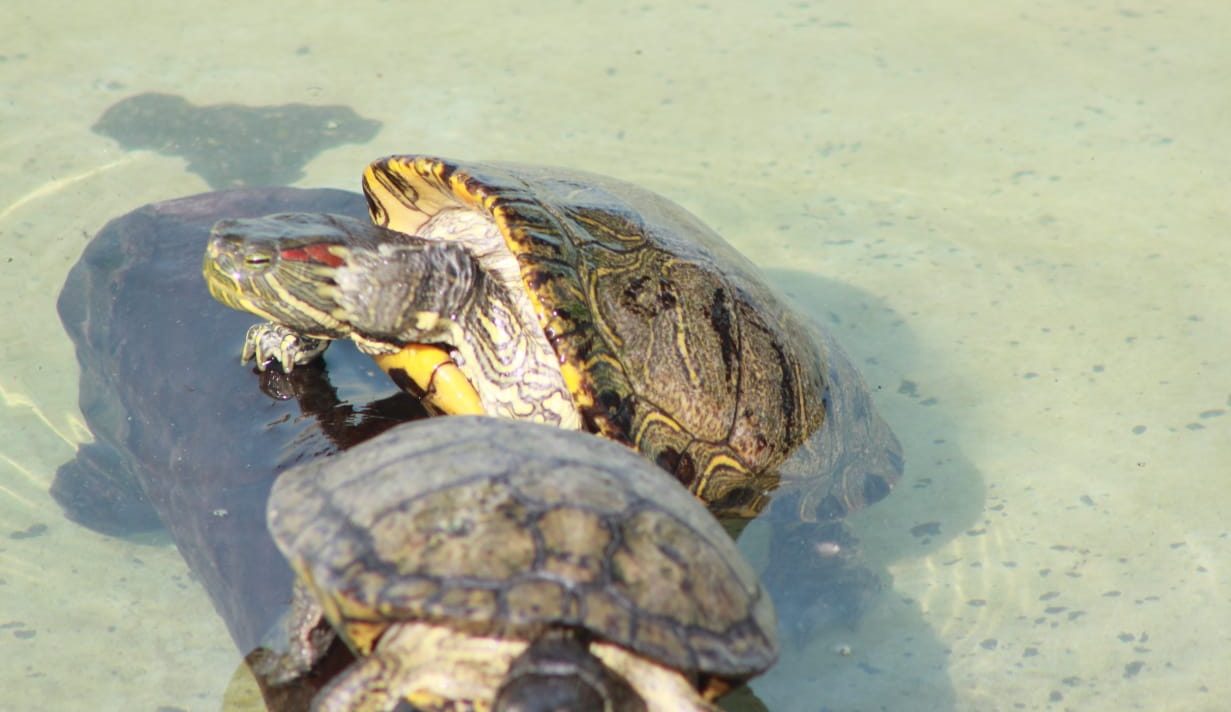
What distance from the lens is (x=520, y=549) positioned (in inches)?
94.1

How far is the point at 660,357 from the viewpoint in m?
3.44

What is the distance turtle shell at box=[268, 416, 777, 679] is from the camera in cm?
234

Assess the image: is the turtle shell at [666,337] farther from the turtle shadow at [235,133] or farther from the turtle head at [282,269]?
the turtle shadow at [235,133]

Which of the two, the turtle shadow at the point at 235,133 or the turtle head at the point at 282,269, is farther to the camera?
the turtle shadow at the point at 235,133

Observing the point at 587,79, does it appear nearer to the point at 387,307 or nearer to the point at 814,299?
the point at 814,299

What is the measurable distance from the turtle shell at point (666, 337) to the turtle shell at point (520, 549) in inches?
28.5

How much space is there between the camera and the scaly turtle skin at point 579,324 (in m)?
3.41

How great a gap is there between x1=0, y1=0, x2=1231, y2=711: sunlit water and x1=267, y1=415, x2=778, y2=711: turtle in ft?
3.91

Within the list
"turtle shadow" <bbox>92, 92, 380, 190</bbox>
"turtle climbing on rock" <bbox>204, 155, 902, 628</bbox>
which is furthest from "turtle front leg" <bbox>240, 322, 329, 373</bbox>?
"turtle shadow" <bbox>92, 92, 380, 190</bbox>

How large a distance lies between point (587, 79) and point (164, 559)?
12.6ft

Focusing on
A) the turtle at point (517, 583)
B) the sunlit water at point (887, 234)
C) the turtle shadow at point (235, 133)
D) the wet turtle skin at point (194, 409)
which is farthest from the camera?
the turtle shadow at point (235, 133)

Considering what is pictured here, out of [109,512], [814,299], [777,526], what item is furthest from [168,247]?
[814,299]

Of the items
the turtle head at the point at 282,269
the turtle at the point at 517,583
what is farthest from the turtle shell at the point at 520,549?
the turtle head at the point at 282,269

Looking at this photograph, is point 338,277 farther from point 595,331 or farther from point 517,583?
point 517,583
